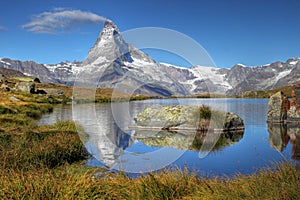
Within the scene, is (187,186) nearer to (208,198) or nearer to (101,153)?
(208,198)

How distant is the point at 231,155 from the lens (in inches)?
558

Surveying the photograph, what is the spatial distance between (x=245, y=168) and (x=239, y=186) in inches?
201

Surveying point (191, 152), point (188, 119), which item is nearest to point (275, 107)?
point (188, 119)

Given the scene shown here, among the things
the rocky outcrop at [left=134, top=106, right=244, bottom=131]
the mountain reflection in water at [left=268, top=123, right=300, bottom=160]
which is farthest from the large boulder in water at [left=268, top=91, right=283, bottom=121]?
the mountain reflection in water at [left=268, top=123, right=300, bottom=160]

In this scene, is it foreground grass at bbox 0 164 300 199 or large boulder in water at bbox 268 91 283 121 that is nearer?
foreground grass at bbox 0 164 300 199

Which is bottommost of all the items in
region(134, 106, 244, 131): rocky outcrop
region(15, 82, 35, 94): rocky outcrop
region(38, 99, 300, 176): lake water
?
region(38, 99, 300, 176): lake water

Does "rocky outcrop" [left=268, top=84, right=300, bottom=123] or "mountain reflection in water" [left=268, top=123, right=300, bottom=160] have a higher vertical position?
"rocky outcrop" [left=268, top=84, right=300, bottom=123]

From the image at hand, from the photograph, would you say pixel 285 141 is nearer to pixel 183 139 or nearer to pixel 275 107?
pixel 183 139

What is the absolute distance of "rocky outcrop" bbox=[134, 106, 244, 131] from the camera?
22422 millimetres

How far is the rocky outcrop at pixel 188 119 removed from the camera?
22422 mm

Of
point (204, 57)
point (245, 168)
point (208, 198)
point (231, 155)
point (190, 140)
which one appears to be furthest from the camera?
point (190, 140)

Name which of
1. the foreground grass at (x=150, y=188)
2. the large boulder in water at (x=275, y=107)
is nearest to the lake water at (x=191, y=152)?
the foreground grass at (x=150, y=188)

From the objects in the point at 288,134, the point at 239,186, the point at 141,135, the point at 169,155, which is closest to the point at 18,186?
the point at 239,186

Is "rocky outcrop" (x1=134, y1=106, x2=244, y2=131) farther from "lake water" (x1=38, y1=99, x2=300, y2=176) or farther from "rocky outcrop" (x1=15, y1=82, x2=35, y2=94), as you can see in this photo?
"rocky outcrop" (x1=15, y1=82, x2=35, y2=94)
